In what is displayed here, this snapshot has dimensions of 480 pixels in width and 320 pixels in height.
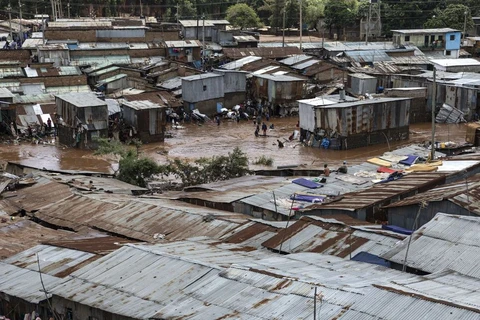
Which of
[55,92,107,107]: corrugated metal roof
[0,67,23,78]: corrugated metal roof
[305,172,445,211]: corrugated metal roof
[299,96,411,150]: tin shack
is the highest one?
[305,172,445,211]: corrugated metal roof

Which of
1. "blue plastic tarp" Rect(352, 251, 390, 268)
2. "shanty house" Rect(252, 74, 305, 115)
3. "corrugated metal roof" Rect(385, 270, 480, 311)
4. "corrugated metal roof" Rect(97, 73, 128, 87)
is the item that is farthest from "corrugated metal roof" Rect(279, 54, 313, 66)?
"corrugated metal roof" Rect(385, 270, 480, 311)

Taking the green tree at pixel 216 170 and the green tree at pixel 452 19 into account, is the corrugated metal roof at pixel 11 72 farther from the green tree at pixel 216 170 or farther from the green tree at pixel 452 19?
the green tree at pixel 452 19

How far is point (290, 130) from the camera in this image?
3291cm

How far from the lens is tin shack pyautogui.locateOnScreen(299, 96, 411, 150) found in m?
28.3

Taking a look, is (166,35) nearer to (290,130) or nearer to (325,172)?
(290,130)

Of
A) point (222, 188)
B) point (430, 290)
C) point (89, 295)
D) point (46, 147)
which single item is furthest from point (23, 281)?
point (46, 147)

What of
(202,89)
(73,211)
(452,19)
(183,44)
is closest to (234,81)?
(202,89)

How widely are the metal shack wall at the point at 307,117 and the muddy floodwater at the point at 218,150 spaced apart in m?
0.79

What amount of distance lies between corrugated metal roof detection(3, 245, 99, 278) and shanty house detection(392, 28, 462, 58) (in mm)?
38622

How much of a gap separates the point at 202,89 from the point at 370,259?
961 inches

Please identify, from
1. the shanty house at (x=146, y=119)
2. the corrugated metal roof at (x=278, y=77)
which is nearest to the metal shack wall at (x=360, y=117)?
the shanty house at (x=146, y=119)

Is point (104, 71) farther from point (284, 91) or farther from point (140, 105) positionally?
point (140, 105)

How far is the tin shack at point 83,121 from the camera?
28.1 meters

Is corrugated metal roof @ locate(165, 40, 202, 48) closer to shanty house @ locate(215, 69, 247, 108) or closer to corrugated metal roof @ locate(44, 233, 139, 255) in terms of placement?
shanty house @ locate(215, 69, 247, 108)
